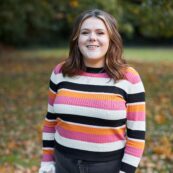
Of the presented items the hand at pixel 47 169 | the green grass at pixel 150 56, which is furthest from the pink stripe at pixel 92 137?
the green grass at pixel 150 56

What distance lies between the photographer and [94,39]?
8.39 feet

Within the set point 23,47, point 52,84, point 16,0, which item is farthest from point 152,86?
point 23,47

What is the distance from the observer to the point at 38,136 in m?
6.97

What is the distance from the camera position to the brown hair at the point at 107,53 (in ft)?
8.38

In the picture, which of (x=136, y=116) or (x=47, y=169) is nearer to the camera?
(x=136, y=116)

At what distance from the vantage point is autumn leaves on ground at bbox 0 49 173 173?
5574 mm

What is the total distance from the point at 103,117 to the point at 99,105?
0.07 meters

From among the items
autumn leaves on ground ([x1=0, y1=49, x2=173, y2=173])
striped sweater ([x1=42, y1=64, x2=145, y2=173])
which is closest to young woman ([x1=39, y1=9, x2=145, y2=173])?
striped sweater ([x1=42, y1=64, x2=145, y2=173])

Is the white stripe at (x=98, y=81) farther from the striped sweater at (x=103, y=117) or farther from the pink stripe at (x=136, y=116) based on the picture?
the pink stripe at (x=136, y=116)

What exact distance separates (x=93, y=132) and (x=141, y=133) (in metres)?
0.28

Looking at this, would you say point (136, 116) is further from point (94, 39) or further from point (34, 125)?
point (34, 125)

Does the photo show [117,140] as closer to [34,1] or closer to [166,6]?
[166,6]

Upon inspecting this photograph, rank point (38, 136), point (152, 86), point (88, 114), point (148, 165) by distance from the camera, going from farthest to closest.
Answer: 1. point (152, 86)
2. point (38, 136)
3. point (148, 165)
4. point (88, 114)

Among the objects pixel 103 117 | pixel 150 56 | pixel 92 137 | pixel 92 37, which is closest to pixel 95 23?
pixel 92 37
